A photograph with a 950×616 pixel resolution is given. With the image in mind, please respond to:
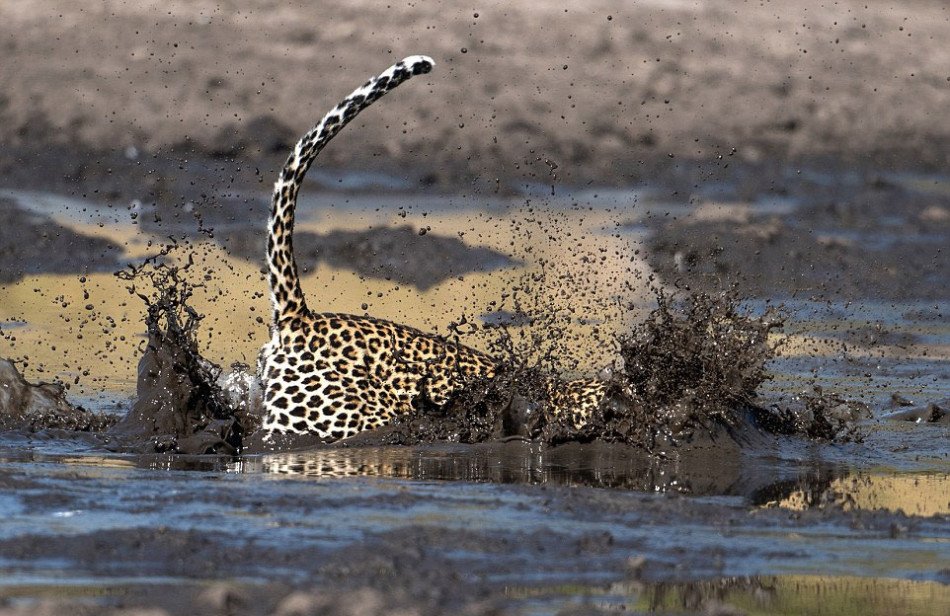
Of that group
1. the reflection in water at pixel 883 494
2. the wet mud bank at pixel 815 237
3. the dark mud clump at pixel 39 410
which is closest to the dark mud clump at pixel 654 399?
the reflection in water at pixel 883 494

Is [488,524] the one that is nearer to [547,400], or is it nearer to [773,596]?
[773,596]

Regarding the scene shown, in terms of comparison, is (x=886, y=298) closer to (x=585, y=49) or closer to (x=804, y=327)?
(x=804, y=327)

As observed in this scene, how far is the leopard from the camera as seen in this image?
10305mm

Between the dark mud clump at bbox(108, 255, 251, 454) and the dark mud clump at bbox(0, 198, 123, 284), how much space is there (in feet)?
20.9

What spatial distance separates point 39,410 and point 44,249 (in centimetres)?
638

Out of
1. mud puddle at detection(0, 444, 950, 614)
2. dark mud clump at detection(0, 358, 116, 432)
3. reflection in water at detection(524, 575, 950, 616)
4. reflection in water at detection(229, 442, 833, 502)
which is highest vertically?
dark mud clump at detection(0, 358, 116, 432)

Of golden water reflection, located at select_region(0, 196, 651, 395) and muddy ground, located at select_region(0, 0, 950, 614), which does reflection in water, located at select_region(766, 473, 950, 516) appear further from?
golden water reflection, located at select_region(0, 196, 651, 395)

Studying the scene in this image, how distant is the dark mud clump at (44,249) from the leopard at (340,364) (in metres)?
6.33

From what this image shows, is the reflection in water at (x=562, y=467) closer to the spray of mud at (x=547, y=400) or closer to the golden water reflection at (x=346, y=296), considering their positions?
the spray of mud at (x=547, y=400)

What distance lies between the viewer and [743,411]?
33.9 feet

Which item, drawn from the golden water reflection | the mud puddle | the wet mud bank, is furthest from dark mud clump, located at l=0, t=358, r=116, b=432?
the wet mud bank

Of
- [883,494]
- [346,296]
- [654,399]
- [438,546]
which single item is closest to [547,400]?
[654,399]

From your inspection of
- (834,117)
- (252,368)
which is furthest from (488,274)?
(834,117)

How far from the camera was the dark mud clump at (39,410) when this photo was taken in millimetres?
10523
